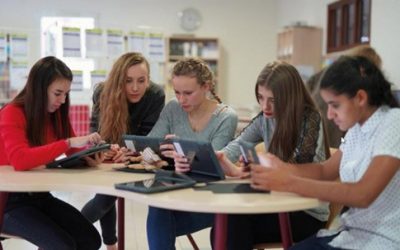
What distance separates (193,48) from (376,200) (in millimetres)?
6397

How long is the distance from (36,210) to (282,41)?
544cm

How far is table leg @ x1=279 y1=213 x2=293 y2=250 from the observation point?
1689 mm

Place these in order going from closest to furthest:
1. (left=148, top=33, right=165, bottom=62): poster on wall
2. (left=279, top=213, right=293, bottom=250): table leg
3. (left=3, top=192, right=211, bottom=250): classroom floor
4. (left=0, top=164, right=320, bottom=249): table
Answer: (left=0, top=164, right=320, bottom=249): table < (left=279, top=213, right=293, bottom=250): table leg < (left=3, top=192, right=211, bottom=250): classroom floor < (left=148, top=33, right=165, bottom=62): poster on wall

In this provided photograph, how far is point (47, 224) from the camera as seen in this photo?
6.23 feet

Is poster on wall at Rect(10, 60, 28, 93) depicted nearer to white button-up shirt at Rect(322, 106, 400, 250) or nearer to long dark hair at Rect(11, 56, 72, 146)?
long dark hair at Rect(11, 56, 72, 146)

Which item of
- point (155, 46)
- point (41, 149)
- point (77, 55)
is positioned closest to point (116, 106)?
point (41, 149)

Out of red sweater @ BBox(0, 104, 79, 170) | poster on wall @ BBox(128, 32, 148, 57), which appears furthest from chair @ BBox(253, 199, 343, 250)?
poster on wall @ BBox(128, 32, 148, 57)

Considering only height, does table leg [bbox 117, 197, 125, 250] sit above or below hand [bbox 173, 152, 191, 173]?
below

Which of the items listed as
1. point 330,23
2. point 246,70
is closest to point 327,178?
point 330,23

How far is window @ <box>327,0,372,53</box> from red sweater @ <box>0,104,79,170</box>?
13.2 ft

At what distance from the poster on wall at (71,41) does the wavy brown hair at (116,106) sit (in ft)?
9.01

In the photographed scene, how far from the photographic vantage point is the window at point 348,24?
5289 millimetres

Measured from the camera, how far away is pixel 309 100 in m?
1.90

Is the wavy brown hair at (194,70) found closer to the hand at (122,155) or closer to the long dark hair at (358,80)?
the hand at (122,155)
